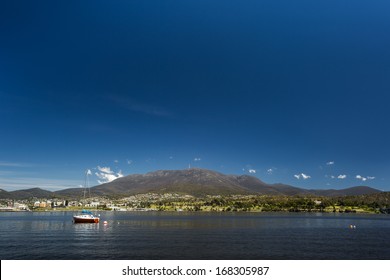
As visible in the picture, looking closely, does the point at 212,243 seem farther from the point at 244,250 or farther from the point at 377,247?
the point at 377,247

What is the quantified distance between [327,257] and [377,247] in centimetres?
2292
